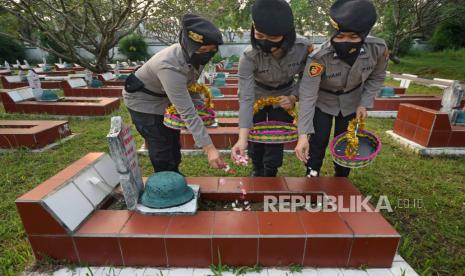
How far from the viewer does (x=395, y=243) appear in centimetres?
198

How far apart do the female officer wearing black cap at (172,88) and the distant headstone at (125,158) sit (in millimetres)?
292

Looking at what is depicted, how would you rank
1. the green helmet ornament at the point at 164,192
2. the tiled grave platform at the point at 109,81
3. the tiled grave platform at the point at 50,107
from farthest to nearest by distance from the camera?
the tiled grave platform at the point at 109,81 → the tiled grave platform at the point at 50,107 → the green helmet ornament at the point at 164,192

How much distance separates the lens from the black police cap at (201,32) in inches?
76.9

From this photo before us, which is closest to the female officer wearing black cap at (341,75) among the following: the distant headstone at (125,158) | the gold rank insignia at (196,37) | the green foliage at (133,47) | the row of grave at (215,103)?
the gold rank insignia at (196,37)

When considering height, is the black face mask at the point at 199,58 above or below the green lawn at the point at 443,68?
above

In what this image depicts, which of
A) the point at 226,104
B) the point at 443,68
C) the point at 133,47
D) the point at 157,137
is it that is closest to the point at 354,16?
the point at 157,137

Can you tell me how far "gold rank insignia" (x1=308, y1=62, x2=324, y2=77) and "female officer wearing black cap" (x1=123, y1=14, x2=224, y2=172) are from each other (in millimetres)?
704

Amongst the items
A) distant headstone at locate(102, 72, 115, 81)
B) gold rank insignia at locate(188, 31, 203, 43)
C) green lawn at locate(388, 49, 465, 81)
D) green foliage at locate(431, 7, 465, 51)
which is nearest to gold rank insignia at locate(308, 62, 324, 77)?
gold rank insignia at locate(188, 31, 203, 43)

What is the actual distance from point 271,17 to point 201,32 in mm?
470

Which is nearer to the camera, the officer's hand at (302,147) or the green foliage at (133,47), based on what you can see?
the officer's hand at (302,147)

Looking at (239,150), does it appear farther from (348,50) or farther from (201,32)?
(348,50)

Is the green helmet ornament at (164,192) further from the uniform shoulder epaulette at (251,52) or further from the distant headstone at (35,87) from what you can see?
the distant headstone at (35,87)

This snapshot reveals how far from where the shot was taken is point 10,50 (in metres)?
23.7

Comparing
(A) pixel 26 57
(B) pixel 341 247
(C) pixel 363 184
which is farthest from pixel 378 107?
(A) pixel 26 57
